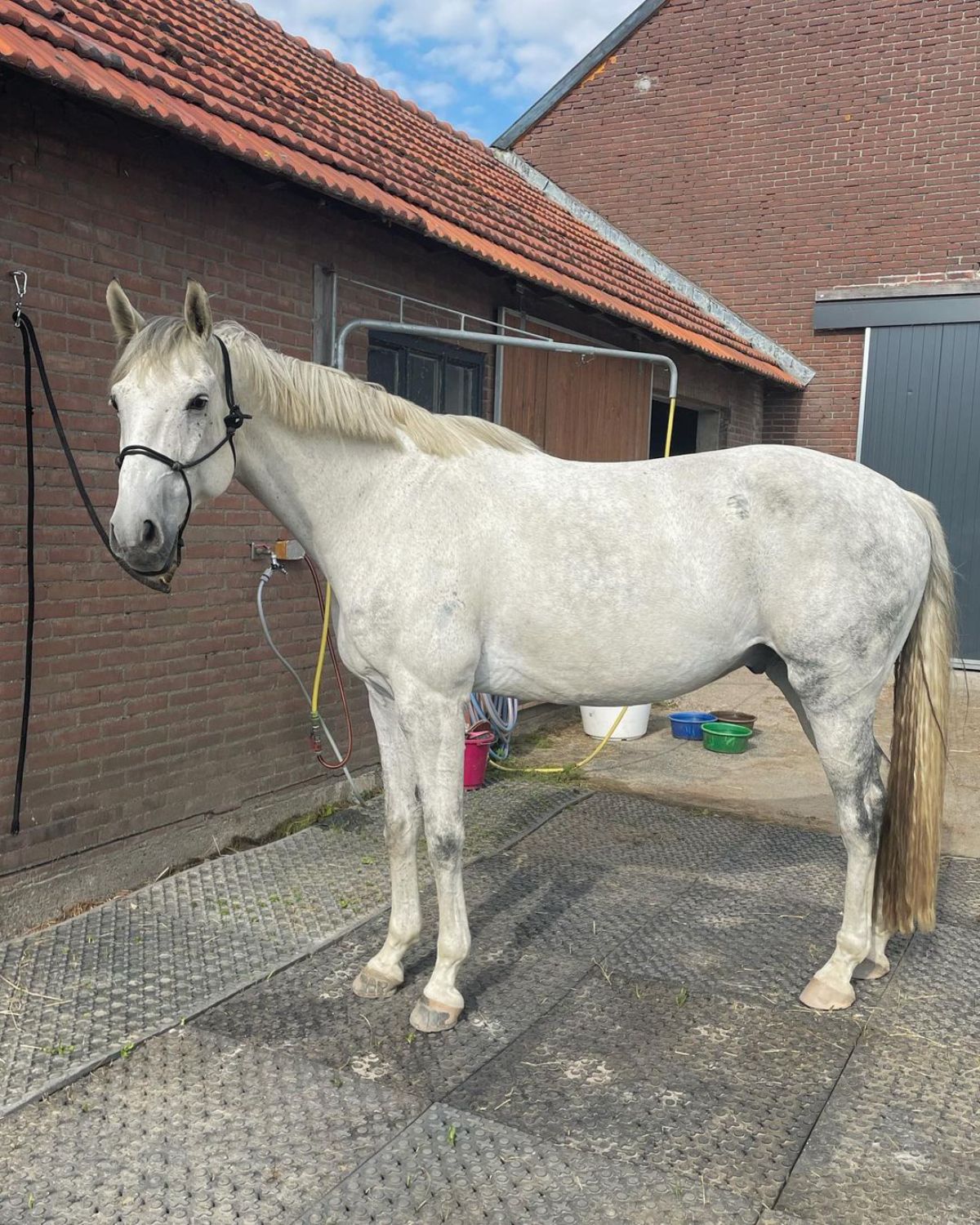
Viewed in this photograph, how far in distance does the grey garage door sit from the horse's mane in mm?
8369

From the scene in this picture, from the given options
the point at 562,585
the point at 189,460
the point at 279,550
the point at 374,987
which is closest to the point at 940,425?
the point at 279,550

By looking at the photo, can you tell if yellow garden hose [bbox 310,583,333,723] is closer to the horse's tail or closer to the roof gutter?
the horse's tail

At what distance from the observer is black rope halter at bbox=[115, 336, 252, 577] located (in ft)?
8.13

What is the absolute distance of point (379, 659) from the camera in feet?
9.55

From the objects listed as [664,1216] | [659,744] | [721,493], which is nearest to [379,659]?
[721,493]

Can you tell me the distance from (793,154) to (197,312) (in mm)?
10461

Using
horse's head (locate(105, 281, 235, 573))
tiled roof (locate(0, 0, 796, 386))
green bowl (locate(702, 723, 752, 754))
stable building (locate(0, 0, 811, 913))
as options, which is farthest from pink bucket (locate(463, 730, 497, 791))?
horse's head (locate(105, 281, 235, 573))

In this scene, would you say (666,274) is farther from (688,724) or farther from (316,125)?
(316,125)

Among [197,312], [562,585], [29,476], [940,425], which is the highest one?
[940,425]

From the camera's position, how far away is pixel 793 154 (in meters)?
10.9

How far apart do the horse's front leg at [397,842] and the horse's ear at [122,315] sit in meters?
1.34

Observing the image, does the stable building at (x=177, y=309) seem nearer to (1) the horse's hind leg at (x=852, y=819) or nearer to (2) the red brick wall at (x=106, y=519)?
(2) the red brick wall at (x=106, y=519)

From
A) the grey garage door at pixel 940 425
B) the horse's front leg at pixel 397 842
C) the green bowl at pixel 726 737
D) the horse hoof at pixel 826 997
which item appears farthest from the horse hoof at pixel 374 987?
the grey garage door at pixel 940 425

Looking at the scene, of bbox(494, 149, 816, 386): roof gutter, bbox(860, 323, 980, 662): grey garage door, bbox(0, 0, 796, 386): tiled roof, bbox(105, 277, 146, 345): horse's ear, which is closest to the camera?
bbox(105, 277, 146, 345): horse's ear
